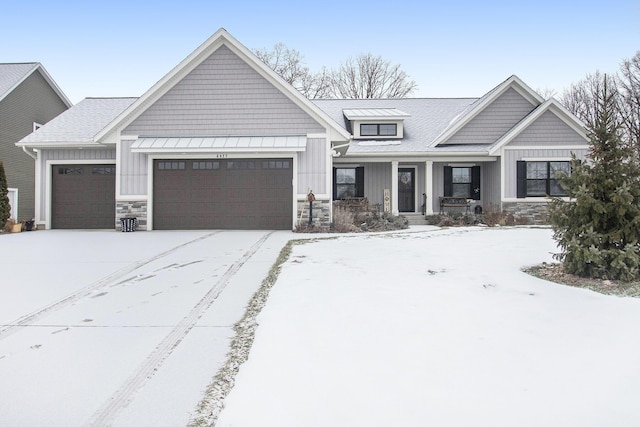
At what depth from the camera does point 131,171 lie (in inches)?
551

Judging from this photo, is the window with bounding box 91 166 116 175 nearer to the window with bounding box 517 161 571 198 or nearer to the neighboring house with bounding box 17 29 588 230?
the neighboring house with bounding box 17 29 588 230

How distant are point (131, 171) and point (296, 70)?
79.0 ft

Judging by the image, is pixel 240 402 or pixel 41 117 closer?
pixel 240 402

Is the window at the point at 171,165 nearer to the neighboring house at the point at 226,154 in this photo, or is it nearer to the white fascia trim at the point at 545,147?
the neighboring house at the point at 226,154

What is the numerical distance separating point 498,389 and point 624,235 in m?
4.77

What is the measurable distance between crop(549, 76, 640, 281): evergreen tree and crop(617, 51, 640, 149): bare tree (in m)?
25.5

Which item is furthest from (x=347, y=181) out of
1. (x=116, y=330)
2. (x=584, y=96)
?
(x=584, y=96)

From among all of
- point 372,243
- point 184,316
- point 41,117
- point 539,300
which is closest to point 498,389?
point 539,300

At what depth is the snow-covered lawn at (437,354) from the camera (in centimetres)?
271

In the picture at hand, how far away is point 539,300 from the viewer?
5305 millimetres

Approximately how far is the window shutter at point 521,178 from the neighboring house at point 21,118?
775 inches

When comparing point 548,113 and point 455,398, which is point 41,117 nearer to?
point 548,113

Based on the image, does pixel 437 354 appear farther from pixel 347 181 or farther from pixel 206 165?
pixel 347 181

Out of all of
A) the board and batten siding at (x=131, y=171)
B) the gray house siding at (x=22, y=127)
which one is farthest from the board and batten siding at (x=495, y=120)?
the gray house siding at (x=22, y=127)
